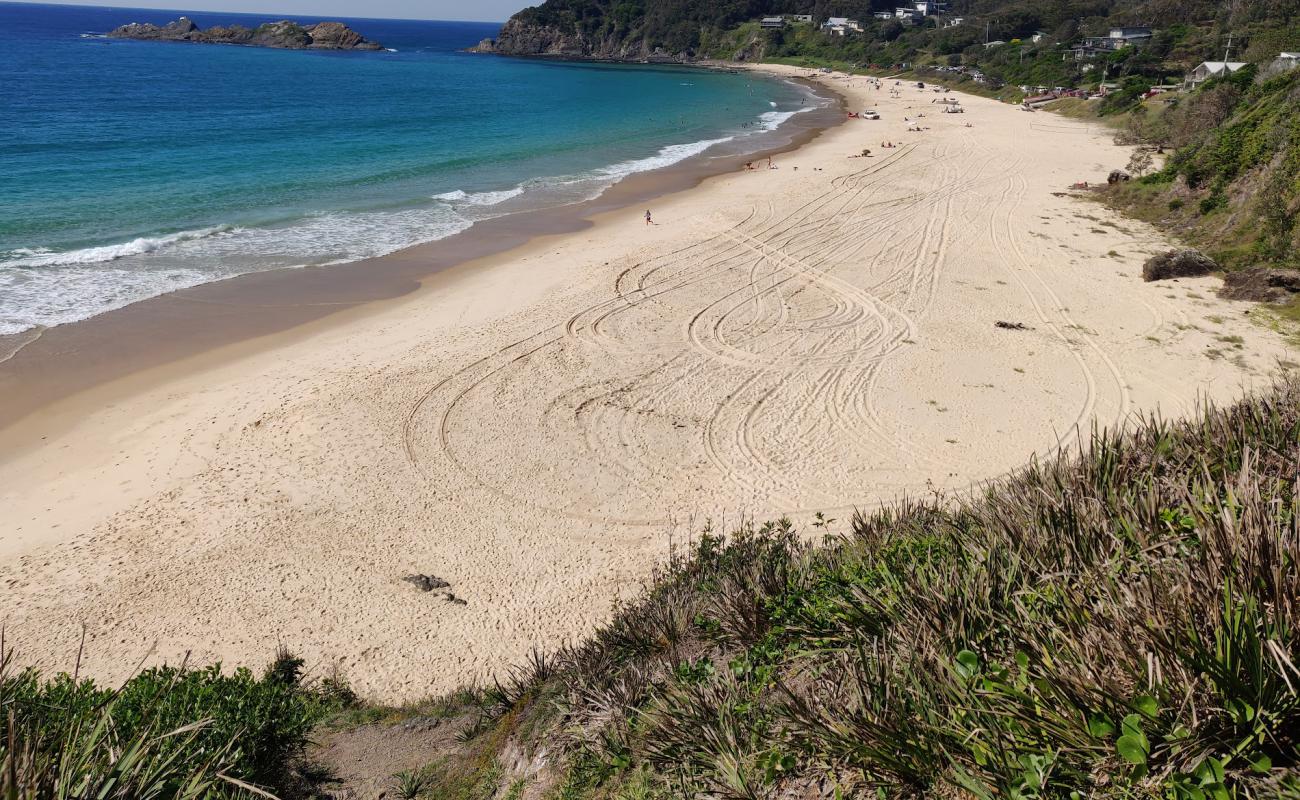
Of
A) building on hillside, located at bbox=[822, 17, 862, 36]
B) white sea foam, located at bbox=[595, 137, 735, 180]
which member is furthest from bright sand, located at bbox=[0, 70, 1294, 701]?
building on hillside, located at bbox=[822, 17, 862, 36]

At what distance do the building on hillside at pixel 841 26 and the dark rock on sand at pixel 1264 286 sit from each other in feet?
361

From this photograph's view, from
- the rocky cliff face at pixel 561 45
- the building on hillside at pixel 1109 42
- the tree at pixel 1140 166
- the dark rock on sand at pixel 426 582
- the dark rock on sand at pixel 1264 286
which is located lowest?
the dark rock on sand at pixel 426 582

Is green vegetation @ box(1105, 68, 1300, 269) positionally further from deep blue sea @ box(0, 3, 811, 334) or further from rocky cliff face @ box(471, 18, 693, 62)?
rocky cliff face @ box(471, 18, 693, 62)

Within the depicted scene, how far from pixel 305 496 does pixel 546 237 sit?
1500cm

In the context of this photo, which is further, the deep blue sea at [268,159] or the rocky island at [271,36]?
the rocky island at [271,36]

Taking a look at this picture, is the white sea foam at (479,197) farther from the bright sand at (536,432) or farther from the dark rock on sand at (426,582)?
the dark rock on sand at (426,582)

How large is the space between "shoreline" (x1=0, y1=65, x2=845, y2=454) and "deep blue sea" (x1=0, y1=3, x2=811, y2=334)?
33.7 inches

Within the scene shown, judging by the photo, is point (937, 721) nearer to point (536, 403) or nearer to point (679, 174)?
point (536, 403)

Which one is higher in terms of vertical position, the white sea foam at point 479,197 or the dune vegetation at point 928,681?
the white sea foam at point 479,197

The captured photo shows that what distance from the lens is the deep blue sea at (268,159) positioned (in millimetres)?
21094

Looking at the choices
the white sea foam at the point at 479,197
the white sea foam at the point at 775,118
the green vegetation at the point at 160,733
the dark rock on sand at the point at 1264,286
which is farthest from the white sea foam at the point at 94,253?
the white sea foam at the point at 775,118

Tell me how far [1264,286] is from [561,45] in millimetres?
127438

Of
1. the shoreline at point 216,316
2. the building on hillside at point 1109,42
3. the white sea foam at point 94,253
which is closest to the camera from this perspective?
the shoreline at point 216,316

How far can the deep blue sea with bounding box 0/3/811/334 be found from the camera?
69.2 ft
